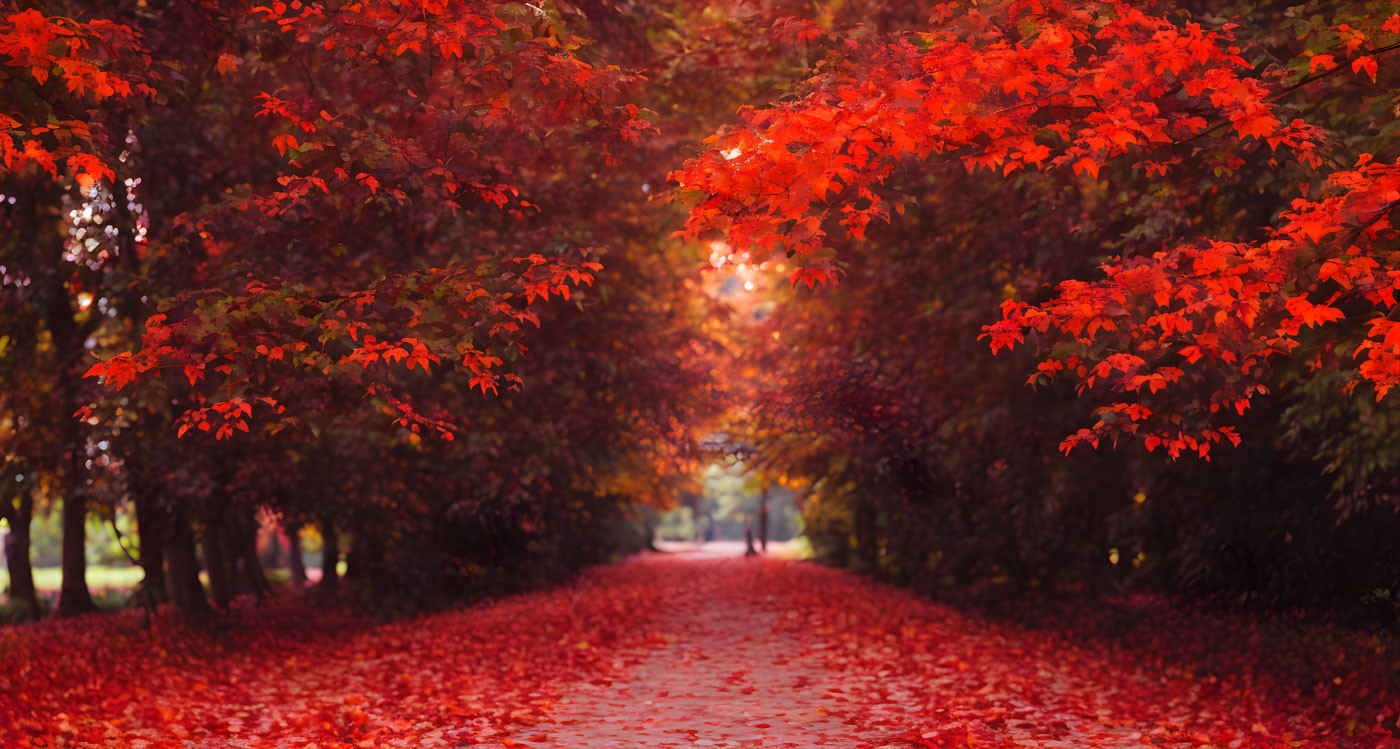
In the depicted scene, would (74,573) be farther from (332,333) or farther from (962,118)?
(962,118)

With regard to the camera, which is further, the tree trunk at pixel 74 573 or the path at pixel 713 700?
the tree trunk at pixel 74 573

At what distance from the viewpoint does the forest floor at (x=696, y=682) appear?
805cm

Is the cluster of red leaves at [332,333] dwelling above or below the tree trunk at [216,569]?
above

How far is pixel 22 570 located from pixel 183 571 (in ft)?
22.2

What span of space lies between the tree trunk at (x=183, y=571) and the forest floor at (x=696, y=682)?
0.39 m

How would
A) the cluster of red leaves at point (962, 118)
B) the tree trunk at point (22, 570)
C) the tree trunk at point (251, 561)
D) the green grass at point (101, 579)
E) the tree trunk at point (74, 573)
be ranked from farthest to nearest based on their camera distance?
the green grass at point (101, 579)
the tree trunk at point (251, 561)
the tree trunk at point (74, 573)
the tree trunk at point (22, 570)
the cluster of red leaves at point (962, 118)

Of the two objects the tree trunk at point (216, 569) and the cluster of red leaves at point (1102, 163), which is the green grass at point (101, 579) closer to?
the tree trunk at point (216, 569)

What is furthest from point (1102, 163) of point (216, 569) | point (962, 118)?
point (216, 569)

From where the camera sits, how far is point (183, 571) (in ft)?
51.2

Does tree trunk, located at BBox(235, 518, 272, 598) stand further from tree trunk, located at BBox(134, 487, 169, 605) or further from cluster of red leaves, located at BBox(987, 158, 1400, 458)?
cluster of red leaves, located at BBox(987, 158, 1400, 458)

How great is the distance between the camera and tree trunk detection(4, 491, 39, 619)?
19141mm

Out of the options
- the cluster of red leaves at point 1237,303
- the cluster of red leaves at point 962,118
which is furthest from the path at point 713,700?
the cluster of red leaves at point 962,118

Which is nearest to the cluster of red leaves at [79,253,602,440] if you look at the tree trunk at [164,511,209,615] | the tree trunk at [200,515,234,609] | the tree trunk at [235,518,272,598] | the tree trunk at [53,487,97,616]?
the tree trunk at [164,511,209,615]

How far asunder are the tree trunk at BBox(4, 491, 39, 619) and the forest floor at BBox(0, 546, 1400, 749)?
231 cm
